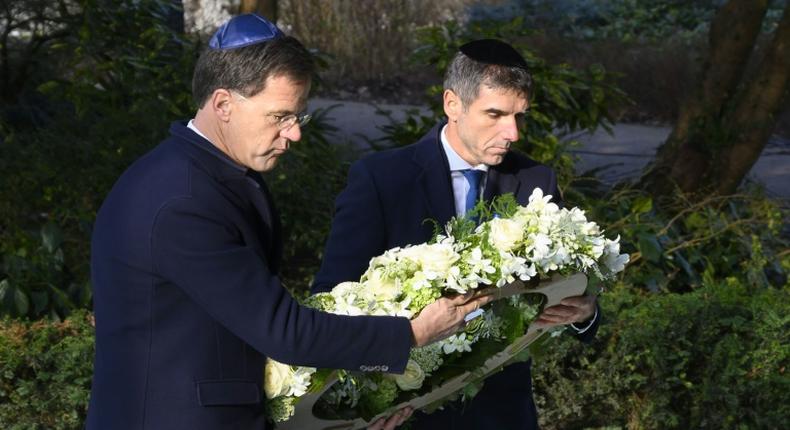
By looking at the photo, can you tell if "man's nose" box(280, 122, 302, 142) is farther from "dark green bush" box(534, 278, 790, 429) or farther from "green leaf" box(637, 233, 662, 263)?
"green leaf" box(637, 233, 662, 263)

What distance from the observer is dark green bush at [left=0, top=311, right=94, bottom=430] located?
4.79 meters

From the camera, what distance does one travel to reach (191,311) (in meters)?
2.50

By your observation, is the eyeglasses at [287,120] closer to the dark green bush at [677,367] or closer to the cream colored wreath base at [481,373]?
the cream colored wreath base at [481,373]

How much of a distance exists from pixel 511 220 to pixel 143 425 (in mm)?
938

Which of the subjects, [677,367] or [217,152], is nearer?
[217,152]

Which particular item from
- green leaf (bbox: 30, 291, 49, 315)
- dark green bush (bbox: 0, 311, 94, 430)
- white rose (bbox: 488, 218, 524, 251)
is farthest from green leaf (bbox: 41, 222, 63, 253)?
white rose (bbox: 488, 218, 524, 251)

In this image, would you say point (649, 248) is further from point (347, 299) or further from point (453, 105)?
point (347, 299)

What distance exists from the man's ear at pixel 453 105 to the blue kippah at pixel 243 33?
0.82 m

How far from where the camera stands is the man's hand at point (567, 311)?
315cm

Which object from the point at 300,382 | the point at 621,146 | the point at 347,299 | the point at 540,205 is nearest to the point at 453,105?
the point at 540,205

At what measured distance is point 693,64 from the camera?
13836 mm

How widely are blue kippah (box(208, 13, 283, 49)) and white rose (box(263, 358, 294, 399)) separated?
67 centimetres

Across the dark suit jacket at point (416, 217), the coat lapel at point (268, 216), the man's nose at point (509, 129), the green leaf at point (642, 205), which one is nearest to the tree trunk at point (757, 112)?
the green leaf at point (642, 205)

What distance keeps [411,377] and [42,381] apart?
2376 mm
